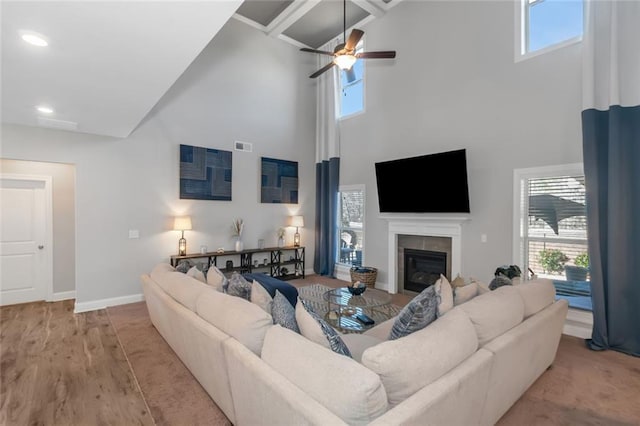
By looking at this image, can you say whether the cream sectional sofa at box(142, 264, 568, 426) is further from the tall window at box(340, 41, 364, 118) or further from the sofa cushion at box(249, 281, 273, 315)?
the tall window at box(340, 41, 364, 118)

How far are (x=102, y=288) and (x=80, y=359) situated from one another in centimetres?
198

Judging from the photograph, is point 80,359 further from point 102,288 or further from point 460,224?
point 460,224

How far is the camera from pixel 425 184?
5020mm

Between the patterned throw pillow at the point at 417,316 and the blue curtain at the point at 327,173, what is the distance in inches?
190

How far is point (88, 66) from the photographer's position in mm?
2443

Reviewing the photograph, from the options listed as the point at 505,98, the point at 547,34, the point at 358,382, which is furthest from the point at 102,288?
the point at 547,34

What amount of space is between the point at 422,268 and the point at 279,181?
3398 mm

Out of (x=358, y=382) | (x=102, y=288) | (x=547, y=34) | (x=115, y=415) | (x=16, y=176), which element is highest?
(x=547, y=34)

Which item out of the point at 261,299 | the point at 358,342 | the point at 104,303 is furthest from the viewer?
the point at 104,303

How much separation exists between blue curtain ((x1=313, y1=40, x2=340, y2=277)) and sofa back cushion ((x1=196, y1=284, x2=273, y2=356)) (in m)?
4.68

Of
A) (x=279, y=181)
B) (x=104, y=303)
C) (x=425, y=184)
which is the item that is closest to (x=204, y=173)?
(x=279, y=181)

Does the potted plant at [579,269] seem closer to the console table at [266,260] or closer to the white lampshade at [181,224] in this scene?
the console table at [266,260]

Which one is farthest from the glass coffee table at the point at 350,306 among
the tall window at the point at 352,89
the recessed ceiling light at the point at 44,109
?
the tall window at the point at 352,89

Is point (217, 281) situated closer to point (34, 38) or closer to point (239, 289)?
point (239, 289)
